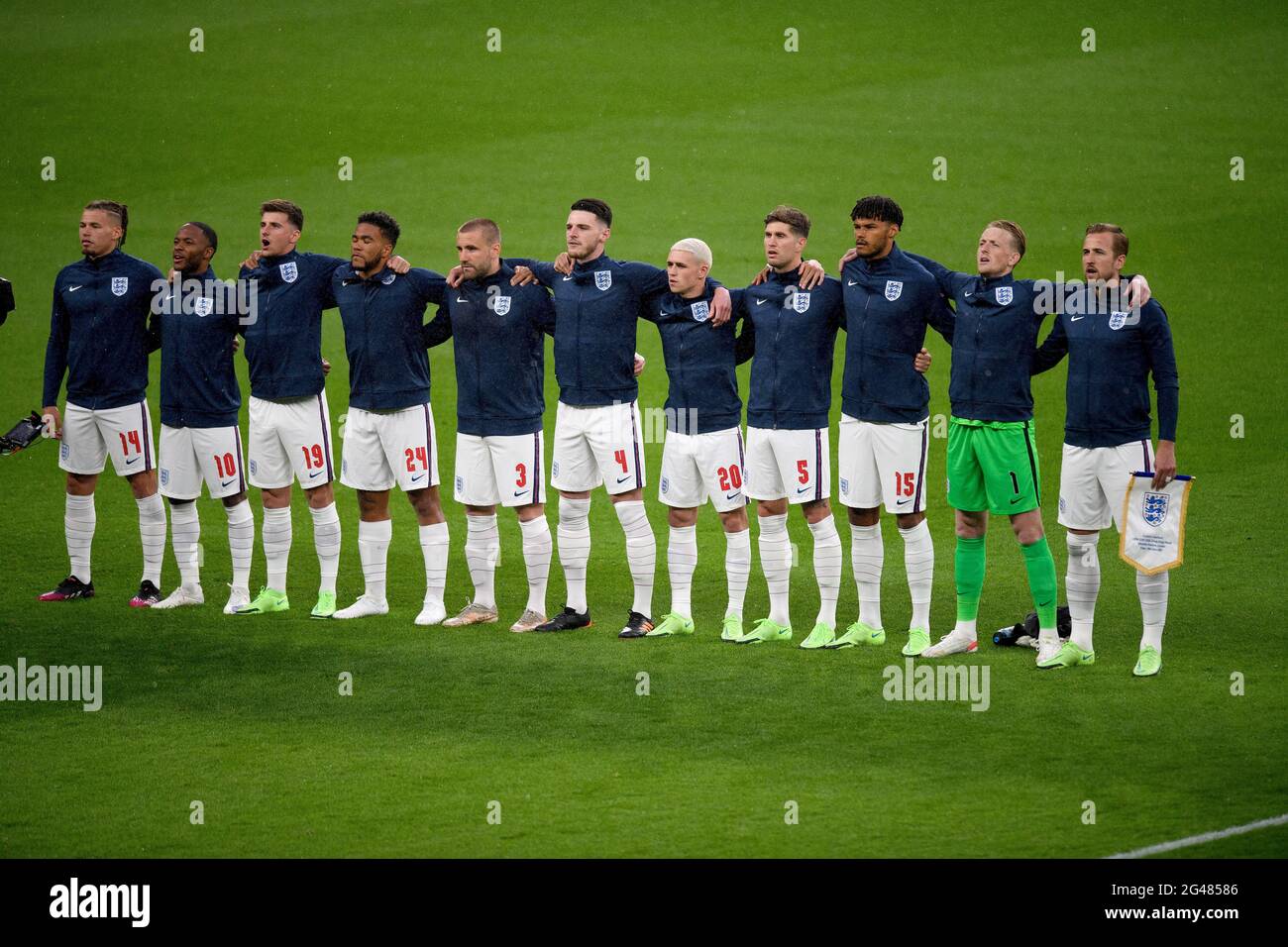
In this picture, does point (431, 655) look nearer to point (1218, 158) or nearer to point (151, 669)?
point (151, 669)

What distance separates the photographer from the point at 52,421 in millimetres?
11133

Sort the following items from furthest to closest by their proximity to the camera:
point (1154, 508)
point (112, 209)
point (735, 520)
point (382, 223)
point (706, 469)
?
point (112, 209), point (382, 223), point (735, 520), point (706, 469), point (1154, 508)

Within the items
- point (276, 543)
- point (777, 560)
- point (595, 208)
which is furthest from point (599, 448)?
point (276, 543)

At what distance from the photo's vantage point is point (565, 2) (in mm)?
26500

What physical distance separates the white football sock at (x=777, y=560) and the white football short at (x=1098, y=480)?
1603mm

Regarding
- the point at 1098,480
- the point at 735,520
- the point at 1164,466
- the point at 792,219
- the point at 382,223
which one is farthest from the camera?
the point at 382,223

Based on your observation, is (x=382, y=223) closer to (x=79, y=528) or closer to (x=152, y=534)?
(x=152, y=534)

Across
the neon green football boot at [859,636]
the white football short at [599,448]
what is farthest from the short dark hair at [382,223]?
the neon green football boot at [859,636]

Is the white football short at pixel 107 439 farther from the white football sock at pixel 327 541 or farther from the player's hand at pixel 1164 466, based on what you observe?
the player's hand at pixel 1164 466

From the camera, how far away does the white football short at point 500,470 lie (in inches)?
414

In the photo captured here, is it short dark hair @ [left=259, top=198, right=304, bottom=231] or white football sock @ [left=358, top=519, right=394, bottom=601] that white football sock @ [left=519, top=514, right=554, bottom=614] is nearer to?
white football sock @ [left=358, top=519, right=394, bottom=601]

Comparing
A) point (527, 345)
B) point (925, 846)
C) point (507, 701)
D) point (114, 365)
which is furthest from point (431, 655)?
point (925, 846)

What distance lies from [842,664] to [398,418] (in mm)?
3110

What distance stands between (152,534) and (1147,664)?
20.3 feet
